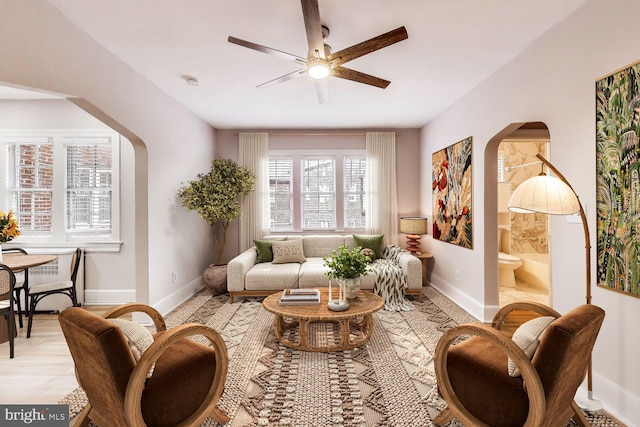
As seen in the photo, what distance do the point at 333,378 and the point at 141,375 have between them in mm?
1415

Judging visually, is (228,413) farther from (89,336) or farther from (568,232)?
(568,232)

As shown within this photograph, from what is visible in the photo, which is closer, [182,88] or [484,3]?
[484,3]

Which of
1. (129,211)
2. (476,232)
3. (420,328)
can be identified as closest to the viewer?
(420,328)

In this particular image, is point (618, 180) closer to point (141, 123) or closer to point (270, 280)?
point (270, 280)

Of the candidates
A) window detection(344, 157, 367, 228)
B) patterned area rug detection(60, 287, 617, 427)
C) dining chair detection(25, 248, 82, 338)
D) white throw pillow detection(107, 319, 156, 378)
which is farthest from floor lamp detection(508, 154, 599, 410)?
dining chair detection(25, 248, 82, 338)

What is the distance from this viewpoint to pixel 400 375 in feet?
7.76

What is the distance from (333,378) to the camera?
2.32 meters

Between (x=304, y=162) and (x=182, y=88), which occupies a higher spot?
(x=182, y=88)

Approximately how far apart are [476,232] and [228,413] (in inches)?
122

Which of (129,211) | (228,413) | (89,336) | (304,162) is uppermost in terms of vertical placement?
(304,162)

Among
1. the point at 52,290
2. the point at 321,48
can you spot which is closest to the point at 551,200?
the point at 321,48

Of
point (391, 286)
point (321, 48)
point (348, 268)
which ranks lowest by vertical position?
point (391, 286)

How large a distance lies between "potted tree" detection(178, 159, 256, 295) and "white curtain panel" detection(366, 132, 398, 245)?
6.98ft

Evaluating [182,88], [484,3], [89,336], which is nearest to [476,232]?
[484,3]
